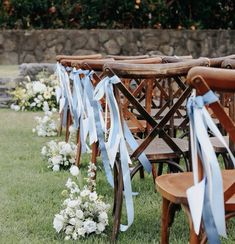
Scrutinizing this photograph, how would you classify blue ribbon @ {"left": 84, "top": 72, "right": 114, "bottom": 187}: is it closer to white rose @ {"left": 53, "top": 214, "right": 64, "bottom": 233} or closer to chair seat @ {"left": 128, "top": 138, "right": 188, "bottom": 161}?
chair seat @ {"left": 128, "top": 138, "right": 188, "bottom": 161}

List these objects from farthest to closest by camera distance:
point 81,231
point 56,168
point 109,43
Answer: point 109,43
point 56,168
point 81,231

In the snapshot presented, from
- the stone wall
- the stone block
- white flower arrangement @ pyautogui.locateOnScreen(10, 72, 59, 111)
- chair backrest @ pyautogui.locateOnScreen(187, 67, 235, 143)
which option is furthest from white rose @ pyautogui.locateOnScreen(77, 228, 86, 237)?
the stone block

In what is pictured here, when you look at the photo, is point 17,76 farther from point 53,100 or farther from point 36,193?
point 36,193

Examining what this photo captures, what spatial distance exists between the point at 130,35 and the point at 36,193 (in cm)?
1021

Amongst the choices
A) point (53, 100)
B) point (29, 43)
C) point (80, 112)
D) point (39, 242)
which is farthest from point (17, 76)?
point (39, 242)

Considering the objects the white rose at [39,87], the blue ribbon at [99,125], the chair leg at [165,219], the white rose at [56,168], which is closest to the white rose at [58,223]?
the blue ribbon at [99,125]

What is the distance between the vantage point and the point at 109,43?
14.8 meters

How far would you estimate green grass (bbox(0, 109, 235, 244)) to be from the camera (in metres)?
3.85

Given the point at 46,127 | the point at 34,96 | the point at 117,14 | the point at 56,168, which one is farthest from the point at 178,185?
the point at 117,14

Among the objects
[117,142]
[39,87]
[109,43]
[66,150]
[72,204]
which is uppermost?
[117,142]

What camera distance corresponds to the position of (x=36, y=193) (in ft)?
16.0

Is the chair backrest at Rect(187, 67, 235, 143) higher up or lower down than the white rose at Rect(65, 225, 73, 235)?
higher up

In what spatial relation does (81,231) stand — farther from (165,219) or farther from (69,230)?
(165,219)

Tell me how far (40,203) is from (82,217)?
0.86 metres
